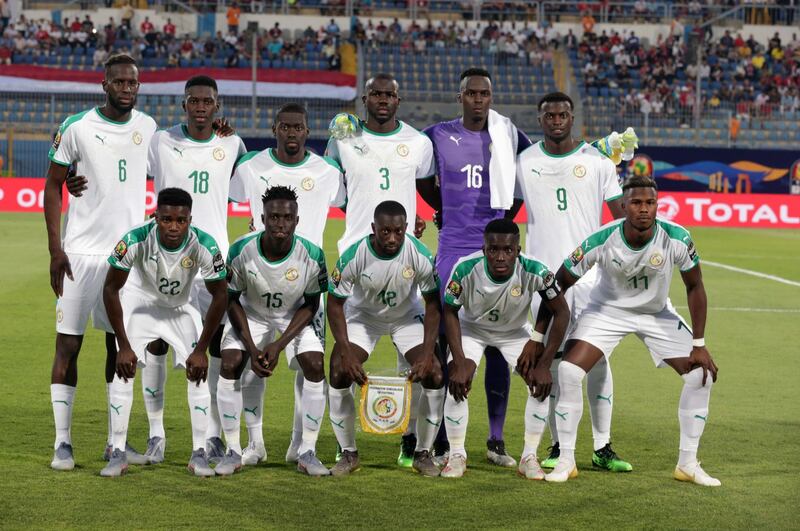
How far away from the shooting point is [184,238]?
7.10 meters

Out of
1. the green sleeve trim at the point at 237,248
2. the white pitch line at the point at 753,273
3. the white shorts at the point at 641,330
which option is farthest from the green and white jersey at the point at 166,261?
the white pitch line at the point at 753,273

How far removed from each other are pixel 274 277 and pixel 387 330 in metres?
0.84

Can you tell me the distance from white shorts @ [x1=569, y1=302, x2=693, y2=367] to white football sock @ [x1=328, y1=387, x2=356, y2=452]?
4.78ft

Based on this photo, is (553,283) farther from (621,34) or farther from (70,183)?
(621,34)

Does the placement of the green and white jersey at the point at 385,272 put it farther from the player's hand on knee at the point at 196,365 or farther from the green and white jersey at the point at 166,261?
the player's hand on knee at the point at 196,365

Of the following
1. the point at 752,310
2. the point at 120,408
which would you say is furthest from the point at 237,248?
the point at 752,310

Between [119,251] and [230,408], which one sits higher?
[119,251]

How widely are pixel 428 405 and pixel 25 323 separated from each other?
24.1 feet

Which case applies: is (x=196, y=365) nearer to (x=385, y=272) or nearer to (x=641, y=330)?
(x=385, y=272)

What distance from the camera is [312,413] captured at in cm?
724

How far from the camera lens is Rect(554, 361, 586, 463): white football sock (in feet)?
23.5

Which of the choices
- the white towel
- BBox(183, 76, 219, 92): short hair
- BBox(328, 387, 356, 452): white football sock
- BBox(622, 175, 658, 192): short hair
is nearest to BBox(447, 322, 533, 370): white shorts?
BBox(328, 387, 356, 452): white football sock

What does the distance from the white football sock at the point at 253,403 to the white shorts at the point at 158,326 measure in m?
0.47

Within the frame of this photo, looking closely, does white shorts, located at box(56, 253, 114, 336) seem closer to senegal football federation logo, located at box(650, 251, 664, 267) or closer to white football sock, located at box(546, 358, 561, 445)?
white football sock, located at box(546, 358, 561, 445)
